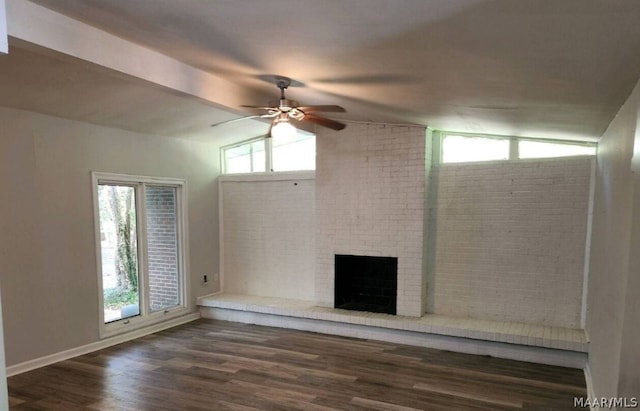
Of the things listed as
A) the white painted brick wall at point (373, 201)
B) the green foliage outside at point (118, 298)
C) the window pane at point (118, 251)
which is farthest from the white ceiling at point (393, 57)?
the green foliage outside at point (118, 298)

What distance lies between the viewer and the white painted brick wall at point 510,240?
4355 millimetres

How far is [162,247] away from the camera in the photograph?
5.57 metres

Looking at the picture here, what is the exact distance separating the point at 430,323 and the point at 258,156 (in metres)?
3.48

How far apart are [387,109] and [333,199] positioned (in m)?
1.71

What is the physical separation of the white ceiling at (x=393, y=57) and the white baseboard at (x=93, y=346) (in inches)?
99.6

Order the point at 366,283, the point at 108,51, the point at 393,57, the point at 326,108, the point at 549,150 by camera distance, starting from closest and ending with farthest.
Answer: the point at 393,57, the point at 108,51, the point at 326,108, the point at 549,150, the point at 366,283

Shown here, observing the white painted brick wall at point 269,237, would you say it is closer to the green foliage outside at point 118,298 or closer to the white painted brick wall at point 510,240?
the green foliage outside at point 118,298

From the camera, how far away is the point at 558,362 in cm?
407

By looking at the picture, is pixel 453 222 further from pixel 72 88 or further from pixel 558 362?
pixel 72 88

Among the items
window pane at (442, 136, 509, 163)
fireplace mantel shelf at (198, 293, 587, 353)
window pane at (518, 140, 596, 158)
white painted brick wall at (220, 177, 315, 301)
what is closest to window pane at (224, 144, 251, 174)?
white painted brick wall at (220, 177, 315, 301)

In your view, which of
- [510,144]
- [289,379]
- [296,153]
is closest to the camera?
[289,379]

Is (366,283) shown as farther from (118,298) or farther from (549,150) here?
(118,298)

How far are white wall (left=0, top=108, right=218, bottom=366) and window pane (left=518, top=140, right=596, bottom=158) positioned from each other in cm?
472

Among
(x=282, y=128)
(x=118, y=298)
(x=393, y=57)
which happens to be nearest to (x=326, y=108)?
(x=282, y=128)
